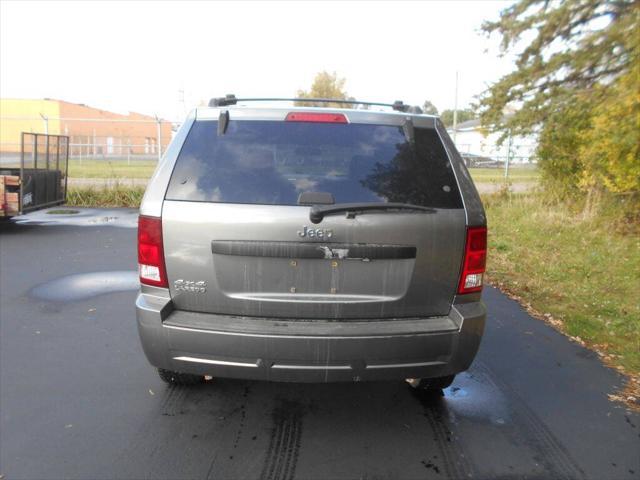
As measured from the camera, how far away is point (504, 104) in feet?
43.6

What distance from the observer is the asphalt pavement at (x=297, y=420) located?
287cm

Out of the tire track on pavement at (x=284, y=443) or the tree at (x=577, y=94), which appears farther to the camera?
the tree at (x=577, y=94)

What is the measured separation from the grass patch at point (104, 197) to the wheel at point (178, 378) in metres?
11.1

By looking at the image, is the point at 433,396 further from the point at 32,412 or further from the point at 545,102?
the point at 545,102

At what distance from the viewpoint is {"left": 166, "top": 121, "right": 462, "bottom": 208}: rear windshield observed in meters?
2.88

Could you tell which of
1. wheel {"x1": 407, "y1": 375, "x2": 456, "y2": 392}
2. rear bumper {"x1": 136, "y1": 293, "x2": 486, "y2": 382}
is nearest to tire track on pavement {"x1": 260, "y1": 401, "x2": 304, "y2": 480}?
rear bumper {"x1": 136, "y1": 293, "x2": 486, "y2": 382}

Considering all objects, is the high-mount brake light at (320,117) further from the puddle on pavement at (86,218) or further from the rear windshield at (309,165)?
the puddle on pavement at (86,218)

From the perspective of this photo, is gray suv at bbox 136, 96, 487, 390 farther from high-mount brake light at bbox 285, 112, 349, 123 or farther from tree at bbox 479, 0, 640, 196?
tree at bbox 479, 0, 640, 196

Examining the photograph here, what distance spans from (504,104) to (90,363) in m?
11.9

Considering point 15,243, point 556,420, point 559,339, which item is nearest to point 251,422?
point 556,420

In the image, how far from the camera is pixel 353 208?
2783 mm

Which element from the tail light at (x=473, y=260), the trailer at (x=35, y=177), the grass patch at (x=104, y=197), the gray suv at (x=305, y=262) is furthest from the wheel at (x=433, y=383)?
the grass patch at (x=104, y=197)

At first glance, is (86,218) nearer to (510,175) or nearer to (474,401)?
(474,401)

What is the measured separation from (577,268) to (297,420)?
560 cm
